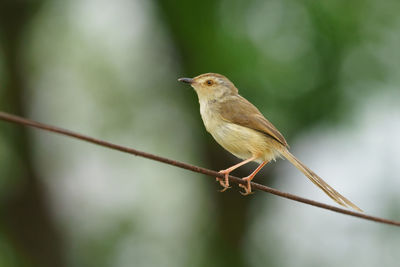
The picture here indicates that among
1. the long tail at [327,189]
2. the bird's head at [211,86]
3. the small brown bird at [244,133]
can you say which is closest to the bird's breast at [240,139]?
the small brown bird at [244,133]

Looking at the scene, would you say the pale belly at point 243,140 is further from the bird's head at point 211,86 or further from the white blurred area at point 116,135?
the white blurred area at point 116,135

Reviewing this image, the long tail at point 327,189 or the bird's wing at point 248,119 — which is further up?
the bird's wing at point 248,119

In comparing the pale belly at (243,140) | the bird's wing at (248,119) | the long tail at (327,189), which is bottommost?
the long tail at (327,189)

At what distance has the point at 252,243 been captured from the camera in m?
12.7

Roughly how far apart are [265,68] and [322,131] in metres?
1.67

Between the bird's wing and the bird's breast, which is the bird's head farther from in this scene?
the bird's breast

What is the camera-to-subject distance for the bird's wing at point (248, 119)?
5.91 m

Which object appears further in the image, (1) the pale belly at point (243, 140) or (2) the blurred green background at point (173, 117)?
(2) the blurred green background at point (173, 117)

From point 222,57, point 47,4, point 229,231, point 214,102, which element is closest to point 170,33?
point 222,57

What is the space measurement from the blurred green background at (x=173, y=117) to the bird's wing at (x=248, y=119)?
509cm

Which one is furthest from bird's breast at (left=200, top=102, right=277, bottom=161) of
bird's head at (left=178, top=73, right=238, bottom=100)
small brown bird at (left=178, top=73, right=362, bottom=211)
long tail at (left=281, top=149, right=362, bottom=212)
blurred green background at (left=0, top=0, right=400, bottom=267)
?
Result: blurred green background at (left=0, top=0, right=400, bottom=267)

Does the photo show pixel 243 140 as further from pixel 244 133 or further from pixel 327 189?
pixel 327 189

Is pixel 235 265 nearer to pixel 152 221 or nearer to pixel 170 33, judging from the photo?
pixel 152 221

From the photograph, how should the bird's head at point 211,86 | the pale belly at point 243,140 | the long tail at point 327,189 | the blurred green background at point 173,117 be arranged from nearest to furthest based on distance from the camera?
the long tail at point 327,189 → the pale belly at point 243,140 → the bird's head at point 211,86 → the blurred green background at point 173,117
